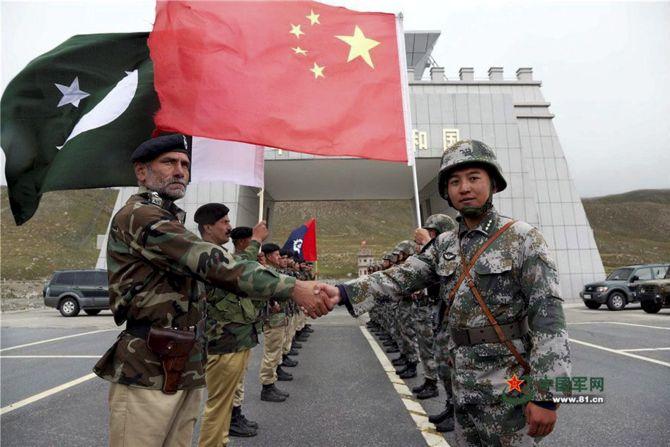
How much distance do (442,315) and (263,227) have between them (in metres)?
2.06

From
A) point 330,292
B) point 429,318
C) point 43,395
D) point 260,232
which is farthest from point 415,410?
point 43,395

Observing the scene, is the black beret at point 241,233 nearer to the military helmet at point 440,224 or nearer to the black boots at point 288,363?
the military helmet at point 440,224

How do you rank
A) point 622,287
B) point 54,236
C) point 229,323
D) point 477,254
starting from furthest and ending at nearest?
point 54,236 < point 622,287 < point 229,323 < point 477,254

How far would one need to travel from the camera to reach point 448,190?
257 centimetres

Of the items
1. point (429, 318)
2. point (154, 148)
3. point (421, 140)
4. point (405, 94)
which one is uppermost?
point (421, 140)

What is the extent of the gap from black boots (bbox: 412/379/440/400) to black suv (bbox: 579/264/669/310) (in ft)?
50.7

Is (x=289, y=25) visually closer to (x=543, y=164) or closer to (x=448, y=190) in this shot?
(x=448, y=190)

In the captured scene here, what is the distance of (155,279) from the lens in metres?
2.12

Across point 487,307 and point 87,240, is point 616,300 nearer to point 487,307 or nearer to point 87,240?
point 487,307

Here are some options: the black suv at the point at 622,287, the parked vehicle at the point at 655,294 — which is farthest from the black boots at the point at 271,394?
the black suv at the point at 622,287

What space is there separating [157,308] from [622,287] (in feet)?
65.3

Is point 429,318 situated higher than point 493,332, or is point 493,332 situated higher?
point 493,332

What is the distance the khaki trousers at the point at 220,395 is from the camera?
10.8ft

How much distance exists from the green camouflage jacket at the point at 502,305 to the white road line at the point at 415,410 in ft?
5.90
